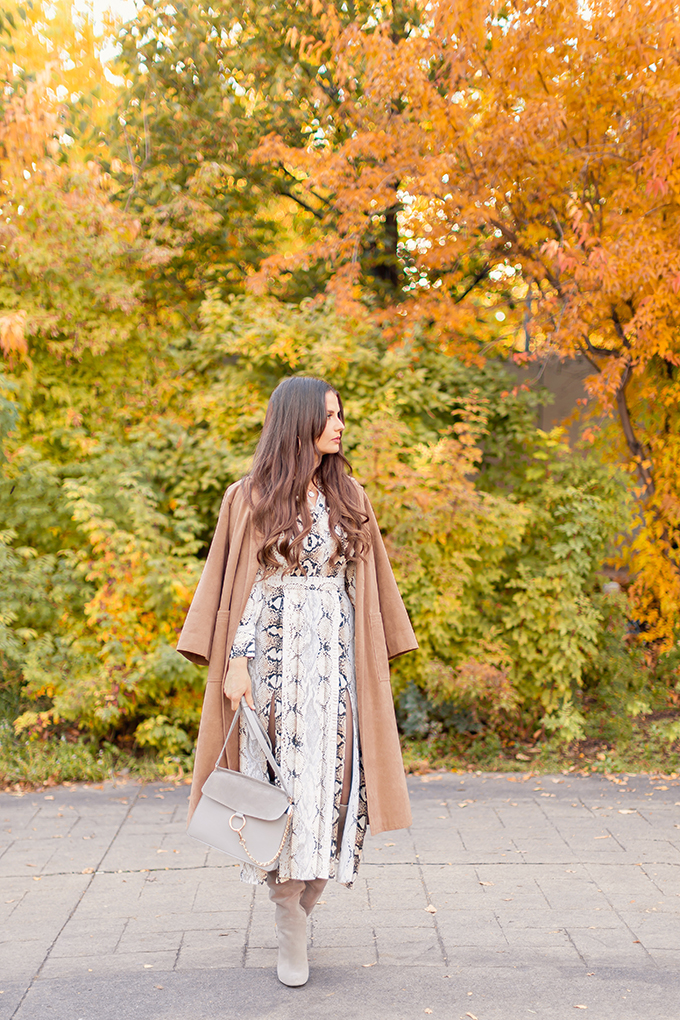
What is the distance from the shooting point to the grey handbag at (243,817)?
8.93 ft

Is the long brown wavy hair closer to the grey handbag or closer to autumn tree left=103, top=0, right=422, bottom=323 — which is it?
the grey handbag

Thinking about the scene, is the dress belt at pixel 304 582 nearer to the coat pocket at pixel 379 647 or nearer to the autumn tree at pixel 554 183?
the coat pocket at pixel 379 647

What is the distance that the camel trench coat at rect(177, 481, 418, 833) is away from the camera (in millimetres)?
2926

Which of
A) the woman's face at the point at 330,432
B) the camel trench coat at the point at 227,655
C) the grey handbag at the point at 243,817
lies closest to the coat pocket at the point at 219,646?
the camel trench coat at the point at 227,655

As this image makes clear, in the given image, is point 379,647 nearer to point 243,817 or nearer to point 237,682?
point 237,682

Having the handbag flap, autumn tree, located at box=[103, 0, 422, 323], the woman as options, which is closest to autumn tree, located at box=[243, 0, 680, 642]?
autumn tree, located at box=[103, 0, 422, 323]

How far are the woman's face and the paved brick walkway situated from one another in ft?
5.70

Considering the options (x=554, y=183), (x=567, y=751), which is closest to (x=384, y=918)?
(x=567, y=751)

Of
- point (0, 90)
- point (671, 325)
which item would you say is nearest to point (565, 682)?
point (671, 325)

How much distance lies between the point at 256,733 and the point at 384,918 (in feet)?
3.57

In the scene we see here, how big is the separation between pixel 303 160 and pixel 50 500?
9.40ft

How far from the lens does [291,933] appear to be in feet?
9.59

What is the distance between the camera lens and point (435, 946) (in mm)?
3191

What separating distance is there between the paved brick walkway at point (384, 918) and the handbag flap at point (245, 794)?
63 cm
